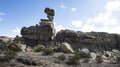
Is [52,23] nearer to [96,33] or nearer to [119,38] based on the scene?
[96,33]

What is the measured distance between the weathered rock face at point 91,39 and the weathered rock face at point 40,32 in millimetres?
2739

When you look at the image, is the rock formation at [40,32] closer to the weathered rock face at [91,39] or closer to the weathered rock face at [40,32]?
the weathered rock face at [40,32]

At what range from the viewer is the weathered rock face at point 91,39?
55.1 meters

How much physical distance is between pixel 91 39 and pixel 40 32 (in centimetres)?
1117

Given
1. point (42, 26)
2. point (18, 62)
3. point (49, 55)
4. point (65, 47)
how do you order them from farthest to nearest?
1. point (42, 26)
2. point (65, 47)
3. point (49, 55)
4. point (18, 62)

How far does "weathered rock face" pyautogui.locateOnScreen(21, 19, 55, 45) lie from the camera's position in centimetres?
5422

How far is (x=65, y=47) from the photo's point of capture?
140ft

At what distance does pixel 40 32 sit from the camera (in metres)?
54.3

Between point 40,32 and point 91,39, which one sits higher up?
point 40,32

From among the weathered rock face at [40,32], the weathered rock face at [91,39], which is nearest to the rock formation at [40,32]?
the weathered rock face at [40,32]

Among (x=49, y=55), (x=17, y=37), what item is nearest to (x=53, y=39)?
(x=17, y=37)

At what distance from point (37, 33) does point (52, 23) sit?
13.4ft

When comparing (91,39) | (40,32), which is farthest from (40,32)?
(91,39)

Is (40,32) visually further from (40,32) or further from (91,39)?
(91,39)
